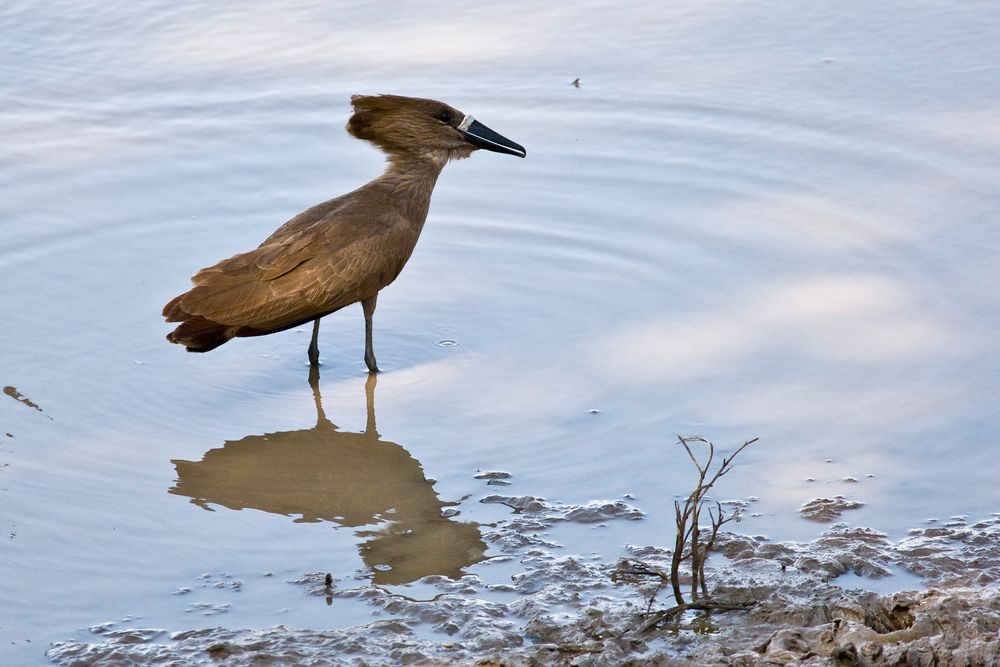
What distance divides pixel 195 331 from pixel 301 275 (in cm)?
65

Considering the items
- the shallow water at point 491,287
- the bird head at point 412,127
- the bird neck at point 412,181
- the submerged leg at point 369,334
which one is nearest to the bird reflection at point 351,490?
the shallow water at point 491,287

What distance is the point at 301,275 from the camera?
7.68 meters

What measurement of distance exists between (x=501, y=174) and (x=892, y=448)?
13.8 ft

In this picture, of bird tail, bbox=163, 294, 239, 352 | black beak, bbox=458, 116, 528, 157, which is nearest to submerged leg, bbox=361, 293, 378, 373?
bird tail, bbox=163, 294, 239, 352

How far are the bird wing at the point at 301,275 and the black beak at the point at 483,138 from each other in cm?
85

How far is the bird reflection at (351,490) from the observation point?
19.8ft

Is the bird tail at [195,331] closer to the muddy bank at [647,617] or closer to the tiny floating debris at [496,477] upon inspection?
the tiny floating debris at [496,477]

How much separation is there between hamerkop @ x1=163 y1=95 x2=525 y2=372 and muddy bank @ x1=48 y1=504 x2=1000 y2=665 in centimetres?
212

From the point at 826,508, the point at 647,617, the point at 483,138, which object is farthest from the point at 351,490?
the point at 483,138

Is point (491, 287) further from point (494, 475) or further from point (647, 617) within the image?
point (647, 617)

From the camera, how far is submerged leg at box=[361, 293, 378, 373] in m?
7.90

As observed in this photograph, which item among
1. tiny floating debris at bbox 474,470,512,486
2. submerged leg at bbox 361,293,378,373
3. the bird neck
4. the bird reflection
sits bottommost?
the bird reflection

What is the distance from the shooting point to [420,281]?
884cm

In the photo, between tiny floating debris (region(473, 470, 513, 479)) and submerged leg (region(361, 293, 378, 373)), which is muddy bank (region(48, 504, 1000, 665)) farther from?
submerged leg (region(361, 293, 378, 373))
